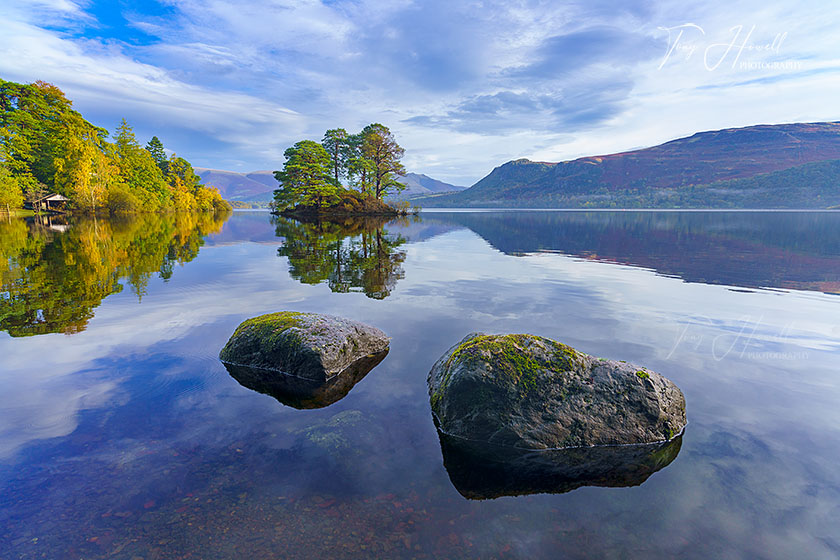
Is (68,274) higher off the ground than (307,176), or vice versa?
(307,176)

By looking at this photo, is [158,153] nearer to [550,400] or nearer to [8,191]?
[8,191]

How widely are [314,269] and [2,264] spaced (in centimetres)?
1555

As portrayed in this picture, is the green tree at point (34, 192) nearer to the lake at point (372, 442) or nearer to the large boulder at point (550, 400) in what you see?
the lake at point (372, 442)

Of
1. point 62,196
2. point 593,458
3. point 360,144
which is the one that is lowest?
point 593,458

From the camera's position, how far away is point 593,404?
6355 mm

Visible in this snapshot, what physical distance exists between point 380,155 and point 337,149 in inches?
408

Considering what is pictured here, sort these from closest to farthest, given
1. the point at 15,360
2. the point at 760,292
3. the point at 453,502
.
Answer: the point at 453,502, the point at 15,360, the point at 760,292

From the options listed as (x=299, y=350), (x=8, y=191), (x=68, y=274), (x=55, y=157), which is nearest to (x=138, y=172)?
(x=55, y=157)

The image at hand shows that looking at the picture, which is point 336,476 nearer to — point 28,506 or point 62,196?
point 28,506

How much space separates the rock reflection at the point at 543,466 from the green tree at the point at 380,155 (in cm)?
8067

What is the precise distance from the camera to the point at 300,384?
7914 mm

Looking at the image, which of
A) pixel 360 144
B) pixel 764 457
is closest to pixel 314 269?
pixel 764 457

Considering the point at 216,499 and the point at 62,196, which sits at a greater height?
the point at 62,196

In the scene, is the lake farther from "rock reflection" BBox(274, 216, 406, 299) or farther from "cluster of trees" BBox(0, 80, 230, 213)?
"cluster of trees" BBox(0, 80, 230, 213)
